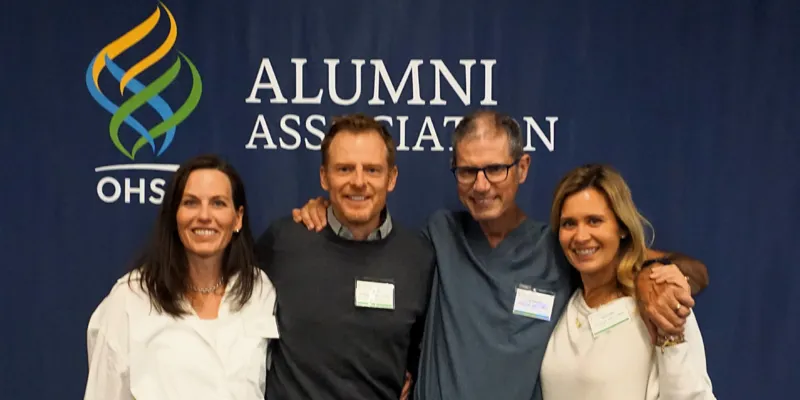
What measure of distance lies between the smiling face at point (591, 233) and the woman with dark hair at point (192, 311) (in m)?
0.92

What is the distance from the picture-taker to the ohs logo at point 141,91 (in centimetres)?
250

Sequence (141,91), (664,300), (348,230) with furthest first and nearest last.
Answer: (141,91) → (348,230) → (664,300)

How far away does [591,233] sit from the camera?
1864 millimetres

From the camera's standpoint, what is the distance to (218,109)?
2.51m

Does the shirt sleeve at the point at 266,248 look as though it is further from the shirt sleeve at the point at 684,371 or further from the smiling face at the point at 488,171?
the shirt sleeve at the point at 684,371

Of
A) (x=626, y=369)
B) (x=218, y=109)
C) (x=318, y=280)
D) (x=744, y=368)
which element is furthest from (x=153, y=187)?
(x=744, y=368)

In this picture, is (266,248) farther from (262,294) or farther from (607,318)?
(607,318)

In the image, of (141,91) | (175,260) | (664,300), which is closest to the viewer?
(664,300)

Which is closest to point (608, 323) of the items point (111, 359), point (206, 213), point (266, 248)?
point (266, 248)

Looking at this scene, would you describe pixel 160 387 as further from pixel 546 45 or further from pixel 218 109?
pixel 546 45

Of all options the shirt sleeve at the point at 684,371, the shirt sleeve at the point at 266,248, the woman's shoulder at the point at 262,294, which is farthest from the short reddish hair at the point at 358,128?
the shirt sleeve at the point at 684,371

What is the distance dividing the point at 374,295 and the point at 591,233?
2.18 feet

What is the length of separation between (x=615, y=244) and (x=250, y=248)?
1.10 meters

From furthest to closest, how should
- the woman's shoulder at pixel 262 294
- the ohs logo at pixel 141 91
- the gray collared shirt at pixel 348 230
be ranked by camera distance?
the ohs logo at pixel 141 91, the gray collared shirt at pixel 348 230, the woman's shoulder at pixel 262 294
